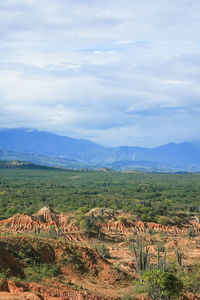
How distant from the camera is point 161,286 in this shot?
1927cm

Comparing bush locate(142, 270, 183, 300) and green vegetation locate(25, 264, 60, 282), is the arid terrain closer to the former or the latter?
green vegetation locate(25, 264, 60, 282)

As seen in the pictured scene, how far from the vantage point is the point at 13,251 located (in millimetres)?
22156

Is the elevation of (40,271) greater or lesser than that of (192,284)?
greater

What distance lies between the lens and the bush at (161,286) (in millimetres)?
19422

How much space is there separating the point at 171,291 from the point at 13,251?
11220 millimetres

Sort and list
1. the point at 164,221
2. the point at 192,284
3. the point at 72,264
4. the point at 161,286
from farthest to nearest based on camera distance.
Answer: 1. the point at 164,221
2. the point at 192,284
3. the point at 72,264
4. the point at 161,286

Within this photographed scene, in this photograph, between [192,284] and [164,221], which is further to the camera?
[164,221]

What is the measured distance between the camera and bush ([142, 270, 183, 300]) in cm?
1942

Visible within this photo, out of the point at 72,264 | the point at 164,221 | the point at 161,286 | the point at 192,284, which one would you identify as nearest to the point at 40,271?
the point at 72,264

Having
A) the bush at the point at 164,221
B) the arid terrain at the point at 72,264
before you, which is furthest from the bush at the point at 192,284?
the bush at the point at 164,221

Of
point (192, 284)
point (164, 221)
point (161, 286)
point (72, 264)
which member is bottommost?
point (164, 221)

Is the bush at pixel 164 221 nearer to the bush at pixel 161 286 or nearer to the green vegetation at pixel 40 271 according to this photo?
the bush at pixel 161 286

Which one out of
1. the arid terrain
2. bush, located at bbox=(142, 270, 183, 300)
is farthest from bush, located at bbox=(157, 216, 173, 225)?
bush, located at bbox=(142, 270, 183, 300)

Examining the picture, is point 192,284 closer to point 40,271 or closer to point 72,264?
point 72,264
